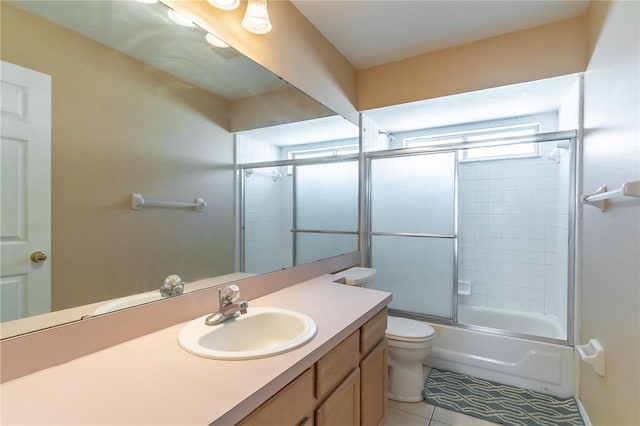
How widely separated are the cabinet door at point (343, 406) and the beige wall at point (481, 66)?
86.8 inches

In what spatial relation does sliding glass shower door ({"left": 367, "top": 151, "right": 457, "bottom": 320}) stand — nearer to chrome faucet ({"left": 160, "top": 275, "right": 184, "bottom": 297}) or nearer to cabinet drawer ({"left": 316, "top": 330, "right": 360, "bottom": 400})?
cabinet drawer ({"left": 316, "top": 330, "right": 360, "bottom": 400})

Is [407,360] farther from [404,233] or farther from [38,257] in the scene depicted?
[38,257]

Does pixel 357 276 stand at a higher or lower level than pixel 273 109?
lower

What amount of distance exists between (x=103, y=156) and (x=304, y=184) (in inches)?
57.3

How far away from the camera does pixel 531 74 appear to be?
209 centimetres

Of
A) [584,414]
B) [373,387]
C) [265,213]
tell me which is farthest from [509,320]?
[265,213]

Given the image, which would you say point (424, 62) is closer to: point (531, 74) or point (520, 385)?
point (531, 74)

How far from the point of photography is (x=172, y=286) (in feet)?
3.86

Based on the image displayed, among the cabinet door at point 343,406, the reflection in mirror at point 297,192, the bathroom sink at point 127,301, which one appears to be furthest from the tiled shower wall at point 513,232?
the bathroom sink at point 127,301

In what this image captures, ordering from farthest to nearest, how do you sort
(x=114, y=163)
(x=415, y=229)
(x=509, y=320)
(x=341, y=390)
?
1. (x=509, y=320)
2. (x=415, y=229)
3. (x=341, y=390)
4. (x=114, y=163)

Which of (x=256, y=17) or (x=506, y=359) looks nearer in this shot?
(x=256, y=17)

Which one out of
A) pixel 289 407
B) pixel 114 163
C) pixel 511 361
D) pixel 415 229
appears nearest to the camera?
pixel 289 407

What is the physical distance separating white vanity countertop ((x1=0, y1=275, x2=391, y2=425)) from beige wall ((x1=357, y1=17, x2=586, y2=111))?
86.9 inches

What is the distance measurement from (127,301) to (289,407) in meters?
0.67
